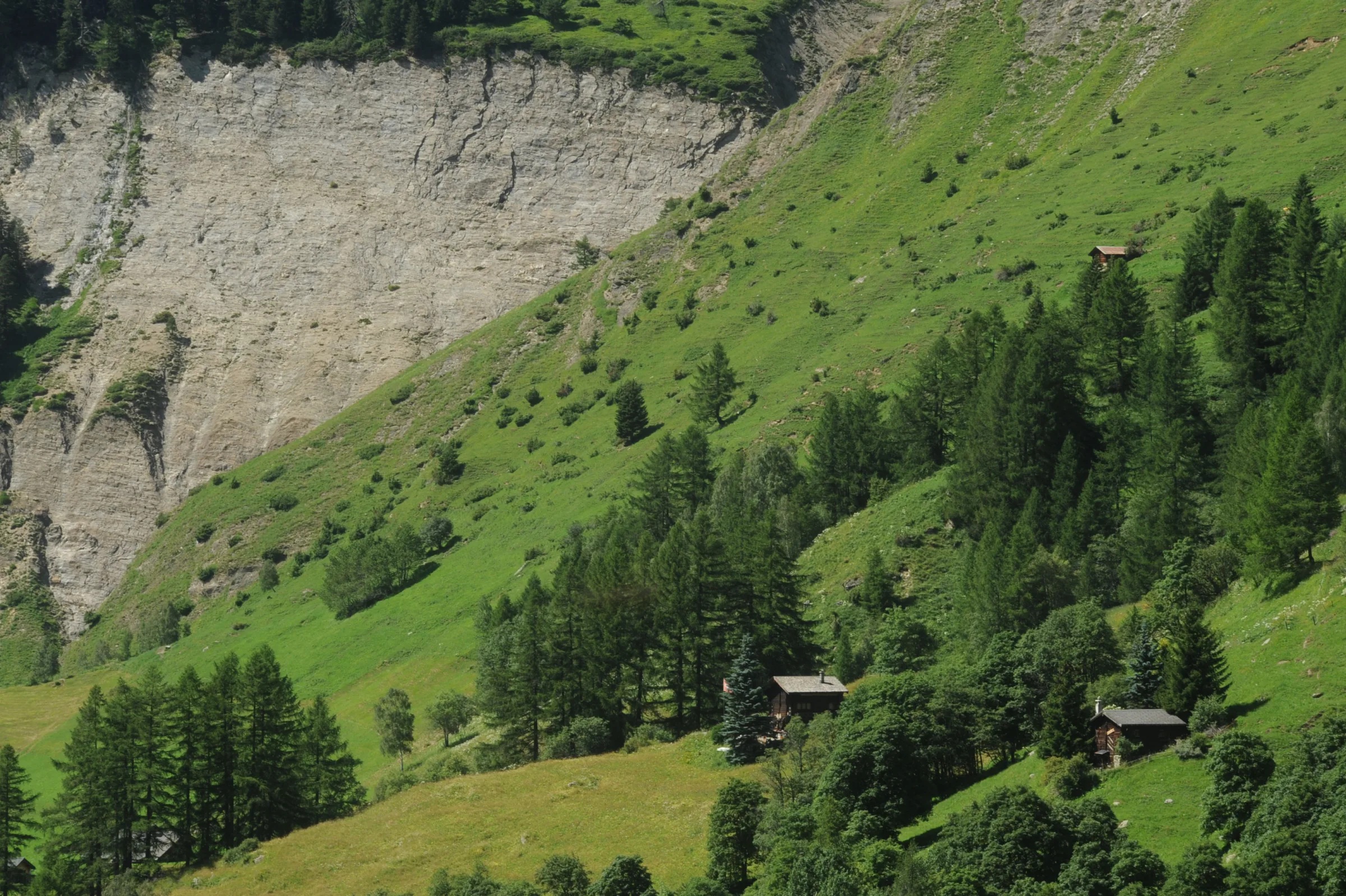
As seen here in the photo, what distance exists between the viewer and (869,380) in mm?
108062

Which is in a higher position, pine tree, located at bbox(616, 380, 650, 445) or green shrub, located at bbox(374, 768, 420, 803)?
pine tree, located at bbox(616, 380, 650, 445)

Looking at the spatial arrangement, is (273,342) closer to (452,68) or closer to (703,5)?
(452,68)

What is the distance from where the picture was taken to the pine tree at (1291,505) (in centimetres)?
5803

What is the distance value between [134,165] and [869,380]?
121m

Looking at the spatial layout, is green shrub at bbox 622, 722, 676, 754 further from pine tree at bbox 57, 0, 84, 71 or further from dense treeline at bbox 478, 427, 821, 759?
pine tree at bbox 57, 0, 84, 71

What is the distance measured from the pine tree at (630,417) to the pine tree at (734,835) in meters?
68.9

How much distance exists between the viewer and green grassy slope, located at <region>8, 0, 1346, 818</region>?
10919 centimetres

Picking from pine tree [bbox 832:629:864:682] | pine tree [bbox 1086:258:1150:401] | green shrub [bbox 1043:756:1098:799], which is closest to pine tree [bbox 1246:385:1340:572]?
green shrub [bbox 1043:756:1098:799]

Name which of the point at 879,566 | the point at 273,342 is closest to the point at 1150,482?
the point at 879,566

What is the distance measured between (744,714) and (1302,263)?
43.5 metres

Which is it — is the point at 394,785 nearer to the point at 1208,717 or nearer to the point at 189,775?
the point at 189,775

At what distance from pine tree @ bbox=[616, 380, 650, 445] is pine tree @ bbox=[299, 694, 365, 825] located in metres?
49.9

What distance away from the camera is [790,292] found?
132750 millimetres

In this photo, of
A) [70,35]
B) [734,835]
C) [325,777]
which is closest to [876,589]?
[734,835]
